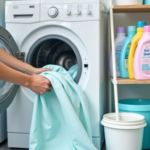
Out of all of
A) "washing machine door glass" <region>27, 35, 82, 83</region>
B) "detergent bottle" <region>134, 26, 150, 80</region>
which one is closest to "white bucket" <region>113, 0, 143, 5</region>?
"detergent bottle" <region>134, 26, 150, 80</region>

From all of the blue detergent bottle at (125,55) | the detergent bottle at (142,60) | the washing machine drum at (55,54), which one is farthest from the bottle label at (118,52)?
the washing machine drum at (55,54)

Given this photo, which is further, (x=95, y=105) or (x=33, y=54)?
(x=33, y=54)

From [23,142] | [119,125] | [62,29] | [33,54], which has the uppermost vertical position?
[62,29]

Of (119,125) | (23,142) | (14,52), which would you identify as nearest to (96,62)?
(119,125)

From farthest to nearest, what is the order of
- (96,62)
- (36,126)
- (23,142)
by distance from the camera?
(23,142)
(96,62)
(36,126)

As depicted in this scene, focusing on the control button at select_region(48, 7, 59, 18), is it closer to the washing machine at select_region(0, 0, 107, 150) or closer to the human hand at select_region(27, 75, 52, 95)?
the washing machine at select_region(0, 0, 107, 150)

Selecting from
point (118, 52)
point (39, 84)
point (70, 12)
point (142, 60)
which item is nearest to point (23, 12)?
point (70, 12)

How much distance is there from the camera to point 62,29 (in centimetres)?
155

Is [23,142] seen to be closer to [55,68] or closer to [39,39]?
[55,68]

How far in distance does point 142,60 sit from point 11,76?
2.69ft

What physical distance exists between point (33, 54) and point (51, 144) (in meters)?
0.61

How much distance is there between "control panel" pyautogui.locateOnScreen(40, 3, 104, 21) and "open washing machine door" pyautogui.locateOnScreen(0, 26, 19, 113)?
0.82 feet

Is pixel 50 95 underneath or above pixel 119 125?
above

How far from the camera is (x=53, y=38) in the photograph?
61.9 inches
